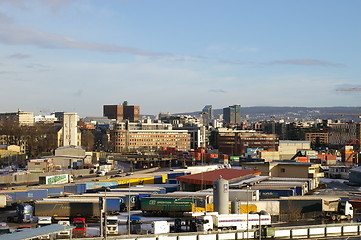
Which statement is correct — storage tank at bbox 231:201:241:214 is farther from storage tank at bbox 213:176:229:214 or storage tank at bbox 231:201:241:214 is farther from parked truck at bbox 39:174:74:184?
parked truck at bbox 39:174:74:184

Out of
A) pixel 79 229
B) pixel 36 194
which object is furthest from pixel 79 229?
pixel 36 194

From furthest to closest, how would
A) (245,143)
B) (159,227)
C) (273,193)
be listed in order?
(245,143), (273,193), (159,227)

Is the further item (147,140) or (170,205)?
(147,140)

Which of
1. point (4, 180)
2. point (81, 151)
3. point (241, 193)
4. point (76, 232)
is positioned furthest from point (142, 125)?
point (76, 232)

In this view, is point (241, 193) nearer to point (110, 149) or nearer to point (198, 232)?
point (198, 232)

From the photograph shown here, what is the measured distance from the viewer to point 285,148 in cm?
12400

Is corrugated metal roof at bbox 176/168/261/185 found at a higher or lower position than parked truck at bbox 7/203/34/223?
higher

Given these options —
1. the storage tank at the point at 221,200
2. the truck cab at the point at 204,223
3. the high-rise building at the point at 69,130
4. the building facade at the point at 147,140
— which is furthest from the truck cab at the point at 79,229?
the building facade at the point at 147,140

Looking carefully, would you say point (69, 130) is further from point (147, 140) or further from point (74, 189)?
point (74, 189)

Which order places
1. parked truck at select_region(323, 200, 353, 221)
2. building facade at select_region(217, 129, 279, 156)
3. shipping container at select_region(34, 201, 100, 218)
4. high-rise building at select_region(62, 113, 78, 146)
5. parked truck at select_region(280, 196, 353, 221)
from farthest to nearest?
building facade at select_region(217, 129, 279, 156) → high-rise building at select_region(62, 113, 78, 146) → parked truck at select_region(280, 196, 353, 221) → shipping container at select_region(34, 201, 100, 218) → parked truck at select_region(323, 200, 353, 221)

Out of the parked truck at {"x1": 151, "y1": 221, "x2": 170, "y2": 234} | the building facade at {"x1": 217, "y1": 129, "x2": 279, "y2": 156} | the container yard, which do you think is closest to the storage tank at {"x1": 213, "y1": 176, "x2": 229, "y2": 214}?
the container yard

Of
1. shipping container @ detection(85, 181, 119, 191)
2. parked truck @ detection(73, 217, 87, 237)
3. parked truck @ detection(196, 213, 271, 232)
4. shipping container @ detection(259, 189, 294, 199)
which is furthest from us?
shipping container @ detection(85, 181, 119, 191)

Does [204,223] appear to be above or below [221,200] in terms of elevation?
below

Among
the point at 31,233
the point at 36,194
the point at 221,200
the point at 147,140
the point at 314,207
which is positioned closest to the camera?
the point at 31,233
